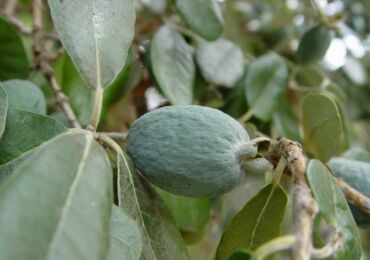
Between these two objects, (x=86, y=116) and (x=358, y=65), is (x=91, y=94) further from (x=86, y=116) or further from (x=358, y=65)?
(x=358, y=65)

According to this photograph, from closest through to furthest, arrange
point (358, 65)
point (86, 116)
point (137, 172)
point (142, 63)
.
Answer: point (137, 172)
point (86, 116)
point (142, 63)
point (358, 65)

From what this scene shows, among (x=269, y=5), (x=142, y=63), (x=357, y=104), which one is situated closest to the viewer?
(x=142, y=63)

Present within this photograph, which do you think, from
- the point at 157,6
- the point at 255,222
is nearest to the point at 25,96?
the point at 255,222

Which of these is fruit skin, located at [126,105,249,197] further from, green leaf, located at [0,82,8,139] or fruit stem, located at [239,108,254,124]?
fruit stem, located at [239,108,254,124]

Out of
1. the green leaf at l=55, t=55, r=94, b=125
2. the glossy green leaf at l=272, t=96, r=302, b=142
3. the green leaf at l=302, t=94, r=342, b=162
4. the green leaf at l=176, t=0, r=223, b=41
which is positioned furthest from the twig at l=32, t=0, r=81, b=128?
the glossy green leaf at l=272, t=96, r=302, b=142

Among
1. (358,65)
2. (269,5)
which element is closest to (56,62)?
(358,65)

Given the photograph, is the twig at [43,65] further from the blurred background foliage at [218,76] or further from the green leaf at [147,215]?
the green leaf at [147,215]
